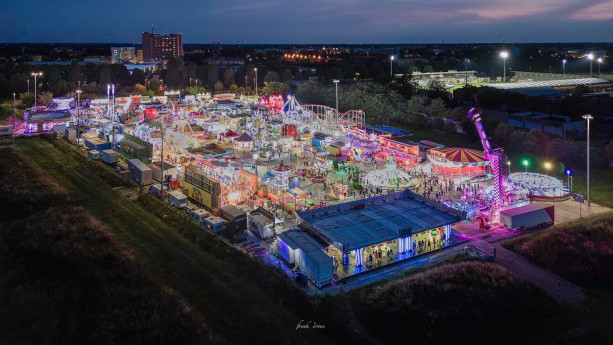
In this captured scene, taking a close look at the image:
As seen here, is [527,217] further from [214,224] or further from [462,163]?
[214,224]

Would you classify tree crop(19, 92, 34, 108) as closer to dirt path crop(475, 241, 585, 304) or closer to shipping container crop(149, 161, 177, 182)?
shipping container crop(149, 161, 177, 182)

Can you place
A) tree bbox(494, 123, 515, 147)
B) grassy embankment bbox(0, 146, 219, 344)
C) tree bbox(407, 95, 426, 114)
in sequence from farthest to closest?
1. tree bbox(407, 95, 426, 114)
2. tree bbox(494, 123, 515, 147)
3. grassy embankment bbox(0, 146, 219, 344)

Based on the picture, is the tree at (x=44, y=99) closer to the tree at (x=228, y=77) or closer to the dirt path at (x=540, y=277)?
the tree at (x=228, y=77)

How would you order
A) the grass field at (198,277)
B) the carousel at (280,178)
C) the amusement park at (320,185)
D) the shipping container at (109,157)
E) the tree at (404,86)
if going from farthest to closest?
the tree at (404,86)
the shipping container at (109,157)
the carousel at (280,178)
the amusement park at (320,185)
the grass field at (198,277)

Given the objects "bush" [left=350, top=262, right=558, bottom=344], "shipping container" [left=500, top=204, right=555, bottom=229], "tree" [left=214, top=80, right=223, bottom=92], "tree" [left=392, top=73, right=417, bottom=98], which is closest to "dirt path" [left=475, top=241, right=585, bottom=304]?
"bush" [left=350, top=262, right=558, bottom=344]

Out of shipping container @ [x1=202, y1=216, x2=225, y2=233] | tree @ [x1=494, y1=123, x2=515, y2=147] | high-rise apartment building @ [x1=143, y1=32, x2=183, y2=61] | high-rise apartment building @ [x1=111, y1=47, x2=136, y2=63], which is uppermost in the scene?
high-rise apartment building @ [x1=143, y1=32, x2=183, y2=61]

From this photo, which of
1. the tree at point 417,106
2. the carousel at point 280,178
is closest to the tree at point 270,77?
the tree at point 417,106

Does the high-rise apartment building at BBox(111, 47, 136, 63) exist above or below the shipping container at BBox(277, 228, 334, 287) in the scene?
above
